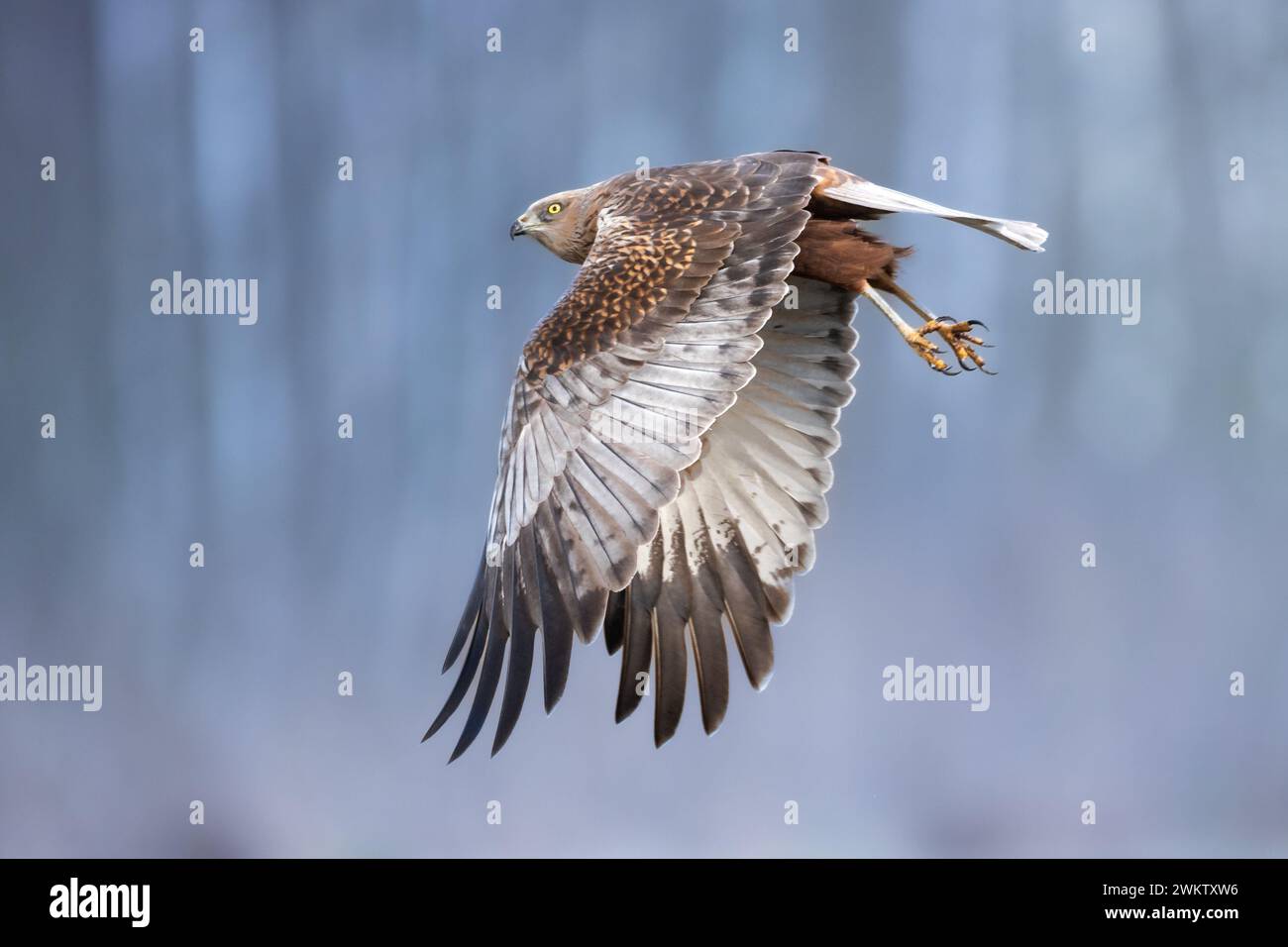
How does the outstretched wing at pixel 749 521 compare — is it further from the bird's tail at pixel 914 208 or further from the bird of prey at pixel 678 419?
the bird's tail at pixel 914 208

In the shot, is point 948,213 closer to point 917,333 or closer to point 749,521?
point 917,333

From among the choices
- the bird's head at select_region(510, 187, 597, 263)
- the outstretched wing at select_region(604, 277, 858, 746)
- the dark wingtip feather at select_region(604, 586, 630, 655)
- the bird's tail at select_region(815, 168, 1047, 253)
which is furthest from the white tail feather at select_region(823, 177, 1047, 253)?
the dark wingtip feather at select_region(604, 586, 630, 655)

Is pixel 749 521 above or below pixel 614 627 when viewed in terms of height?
above

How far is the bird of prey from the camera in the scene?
3850 millimetres

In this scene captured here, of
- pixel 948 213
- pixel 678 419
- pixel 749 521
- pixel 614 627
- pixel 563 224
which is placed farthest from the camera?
pixel 563 224

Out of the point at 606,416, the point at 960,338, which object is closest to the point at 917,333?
the point at 960,338

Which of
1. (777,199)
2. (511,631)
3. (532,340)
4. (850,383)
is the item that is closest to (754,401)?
(850,383)

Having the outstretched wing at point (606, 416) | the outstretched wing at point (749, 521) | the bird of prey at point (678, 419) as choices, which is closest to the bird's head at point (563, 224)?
the bird of prey at point (678, 419)

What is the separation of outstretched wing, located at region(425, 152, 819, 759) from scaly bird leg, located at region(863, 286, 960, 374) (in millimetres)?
457

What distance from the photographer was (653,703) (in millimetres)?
4438

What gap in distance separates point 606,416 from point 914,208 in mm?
1206

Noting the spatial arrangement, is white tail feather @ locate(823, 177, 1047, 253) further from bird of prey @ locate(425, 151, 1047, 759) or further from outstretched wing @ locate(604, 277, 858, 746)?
outstretched wing @ locate(604, 277, 858, 746)

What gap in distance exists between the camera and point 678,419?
3918mm
